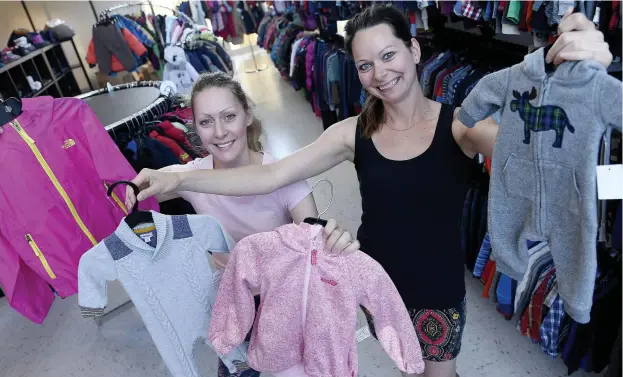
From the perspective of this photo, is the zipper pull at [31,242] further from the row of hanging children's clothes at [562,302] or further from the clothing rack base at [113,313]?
the row of hanging children's clothes at [562,302]

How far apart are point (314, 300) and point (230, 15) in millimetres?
8074

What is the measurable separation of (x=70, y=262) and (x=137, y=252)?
0.86 metres

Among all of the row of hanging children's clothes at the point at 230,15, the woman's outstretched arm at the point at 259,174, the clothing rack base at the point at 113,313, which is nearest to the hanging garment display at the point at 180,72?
Result: the clothing rack base at the point at 113,313

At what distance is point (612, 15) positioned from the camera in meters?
1.72

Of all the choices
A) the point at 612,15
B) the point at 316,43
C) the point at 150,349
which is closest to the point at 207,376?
the point at 150,349

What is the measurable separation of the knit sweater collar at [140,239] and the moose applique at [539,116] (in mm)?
1041

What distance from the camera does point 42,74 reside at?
233 inches

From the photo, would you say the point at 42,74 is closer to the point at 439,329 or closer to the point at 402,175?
the point at 402,175

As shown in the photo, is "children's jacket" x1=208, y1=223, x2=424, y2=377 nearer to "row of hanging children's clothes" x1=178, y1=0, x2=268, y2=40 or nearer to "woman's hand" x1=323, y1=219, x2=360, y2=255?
"woman's hand" x1=323, y1=219, x2=360, y2=255

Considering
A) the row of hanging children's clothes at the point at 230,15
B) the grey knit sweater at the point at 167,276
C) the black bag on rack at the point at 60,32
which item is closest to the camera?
the grey knit sweater at the point at 167,276

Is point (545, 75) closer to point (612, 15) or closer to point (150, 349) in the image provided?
point (612, 15)

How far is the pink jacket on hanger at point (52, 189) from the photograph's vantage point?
1.74 meters

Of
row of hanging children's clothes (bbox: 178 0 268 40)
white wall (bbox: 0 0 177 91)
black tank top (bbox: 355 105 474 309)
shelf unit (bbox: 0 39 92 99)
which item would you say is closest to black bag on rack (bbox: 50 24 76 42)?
shelf unit (bbox: 0 39 92 99)

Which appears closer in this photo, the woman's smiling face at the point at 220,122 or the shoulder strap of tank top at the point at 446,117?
the shoulder strap of tank top at the point at 446,117
